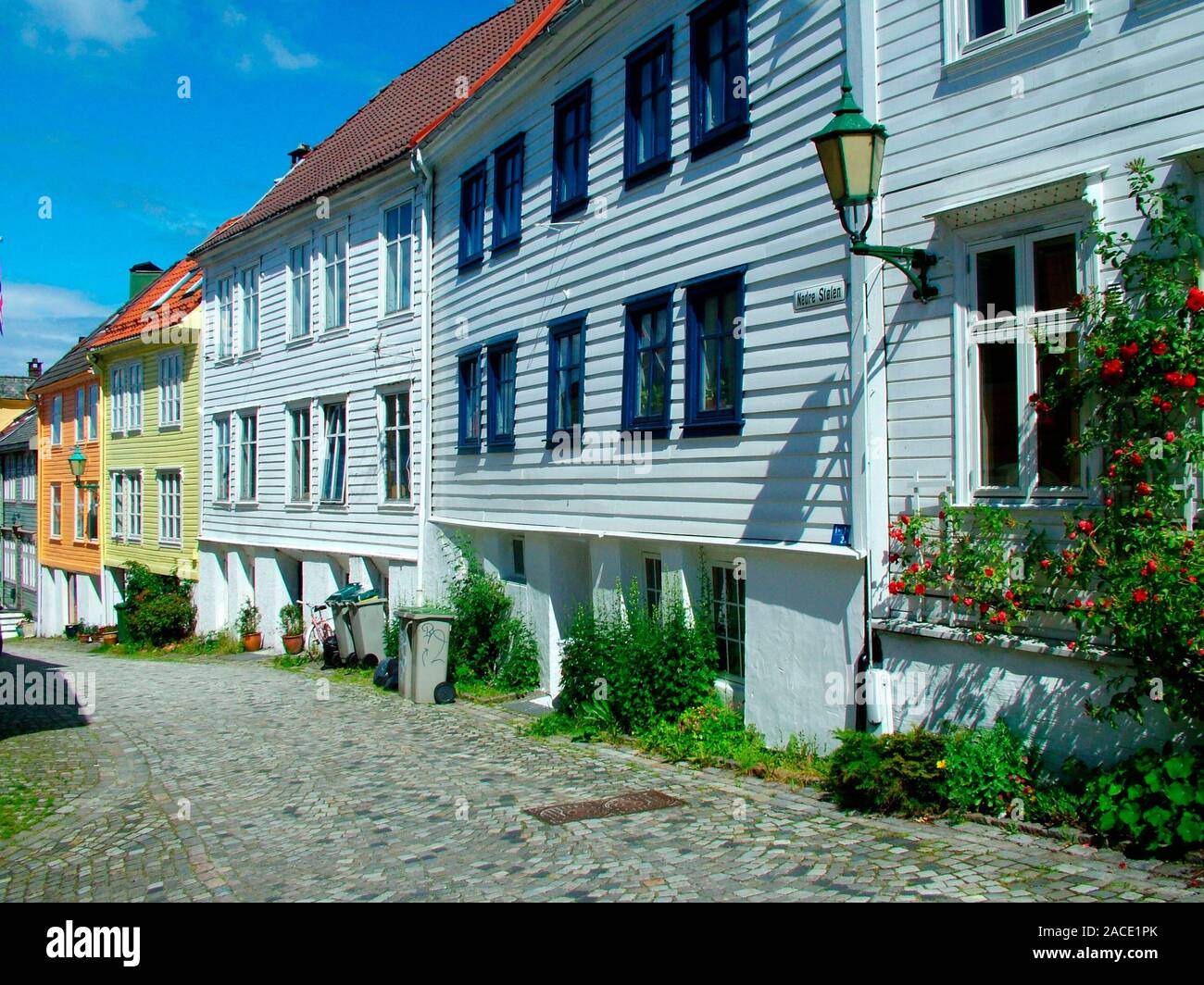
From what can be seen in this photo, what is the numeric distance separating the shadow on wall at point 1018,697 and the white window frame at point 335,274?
46.2 feet

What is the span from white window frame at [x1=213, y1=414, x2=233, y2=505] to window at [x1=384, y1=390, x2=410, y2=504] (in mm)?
7115

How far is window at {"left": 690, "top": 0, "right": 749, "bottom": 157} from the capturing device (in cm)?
1004

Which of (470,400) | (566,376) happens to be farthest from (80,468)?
(566,376)

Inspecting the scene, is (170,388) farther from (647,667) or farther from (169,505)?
(647,667)

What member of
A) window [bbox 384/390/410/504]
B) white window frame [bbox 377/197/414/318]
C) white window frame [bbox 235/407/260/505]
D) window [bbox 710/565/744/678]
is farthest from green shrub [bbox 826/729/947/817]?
white window frame [bbox 235/407/260/505]

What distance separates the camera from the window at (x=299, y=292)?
69.1 ft

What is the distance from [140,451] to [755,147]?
23.7 m

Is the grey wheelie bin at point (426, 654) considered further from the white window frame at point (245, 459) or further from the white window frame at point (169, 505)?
the white window frame at point (169, 505)

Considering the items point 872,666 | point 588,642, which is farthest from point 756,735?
point 588,642

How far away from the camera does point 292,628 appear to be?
70.1ft

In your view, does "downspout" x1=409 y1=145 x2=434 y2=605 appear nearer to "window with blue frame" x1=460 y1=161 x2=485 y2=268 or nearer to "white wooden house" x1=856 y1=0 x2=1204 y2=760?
"window with blue frame" x1=460 y1=161 x2=485 y2=268

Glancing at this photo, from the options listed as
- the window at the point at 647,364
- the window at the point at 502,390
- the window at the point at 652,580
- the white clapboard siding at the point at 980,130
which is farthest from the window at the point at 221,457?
the white clapboard siding at the point at 980,130

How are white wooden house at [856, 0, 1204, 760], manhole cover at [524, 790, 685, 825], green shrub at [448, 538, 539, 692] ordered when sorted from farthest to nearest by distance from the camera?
1. green shrub at [448, 538, 539, 692]
2. manhole cover at [524, 790, 685, 825]
3. white wooden house at [856, 0, 1204, 760]

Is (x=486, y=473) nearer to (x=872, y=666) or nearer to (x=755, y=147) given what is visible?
(x=755, y=147)
